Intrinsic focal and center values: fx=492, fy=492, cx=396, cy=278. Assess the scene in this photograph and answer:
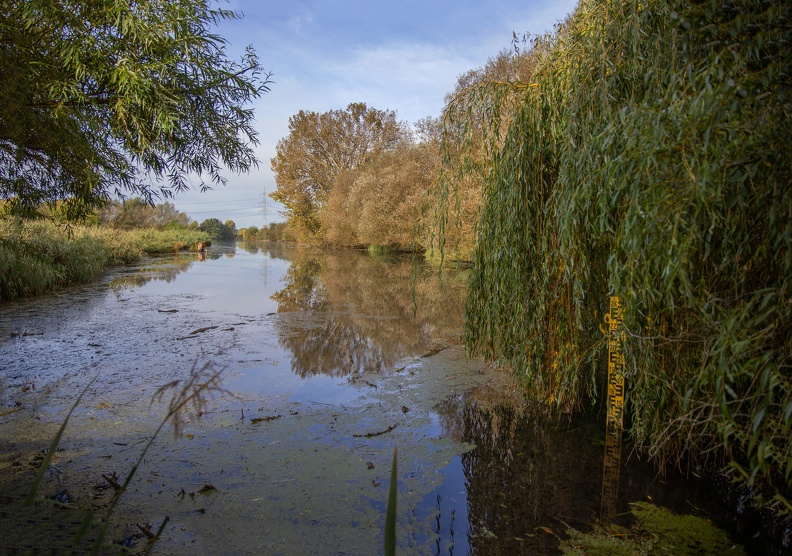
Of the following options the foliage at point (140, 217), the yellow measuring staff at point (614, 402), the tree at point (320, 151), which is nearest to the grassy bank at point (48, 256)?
the foliage at point (140, 217)

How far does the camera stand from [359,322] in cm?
920

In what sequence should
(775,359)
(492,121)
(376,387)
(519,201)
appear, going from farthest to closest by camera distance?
(376,387) → (492,121) → (519,201) → (775,359)

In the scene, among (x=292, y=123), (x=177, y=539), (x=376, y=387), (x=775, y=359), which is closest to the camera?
(x=775, y=359)

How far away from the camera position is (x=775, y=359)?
2.09 metres

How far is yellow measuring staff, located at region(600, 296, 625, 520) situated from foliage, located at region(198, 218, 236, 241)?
269 feet

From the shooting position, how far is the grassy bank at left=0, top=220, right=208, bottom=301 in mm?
10068

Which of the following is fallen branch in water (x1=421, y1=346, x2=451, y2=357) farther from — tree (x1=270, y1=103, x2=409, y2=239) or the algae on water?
tree (x1=270, y1=103, x2=409, y2=239)

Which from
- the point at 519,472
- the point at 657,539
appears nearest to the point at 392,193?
the point at 519,472

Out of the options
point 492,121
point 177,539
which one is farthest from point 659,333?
point 177,539

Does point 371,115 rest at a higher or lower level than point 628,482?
higher

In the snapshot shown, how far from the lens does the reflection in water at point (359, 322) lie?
260 inches

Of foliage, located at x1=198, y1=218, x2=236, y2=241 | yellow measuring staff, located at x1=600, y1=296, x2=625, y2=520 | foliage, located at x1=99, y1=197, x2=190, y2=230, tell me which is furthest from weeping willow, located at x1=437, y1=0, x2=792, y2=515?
foliage, located at x1=198, y1=218, x2=236, y2=241

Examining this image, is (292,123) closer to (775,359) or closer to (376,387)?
(376,387)

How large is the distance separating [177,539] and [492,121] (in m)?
3.81
